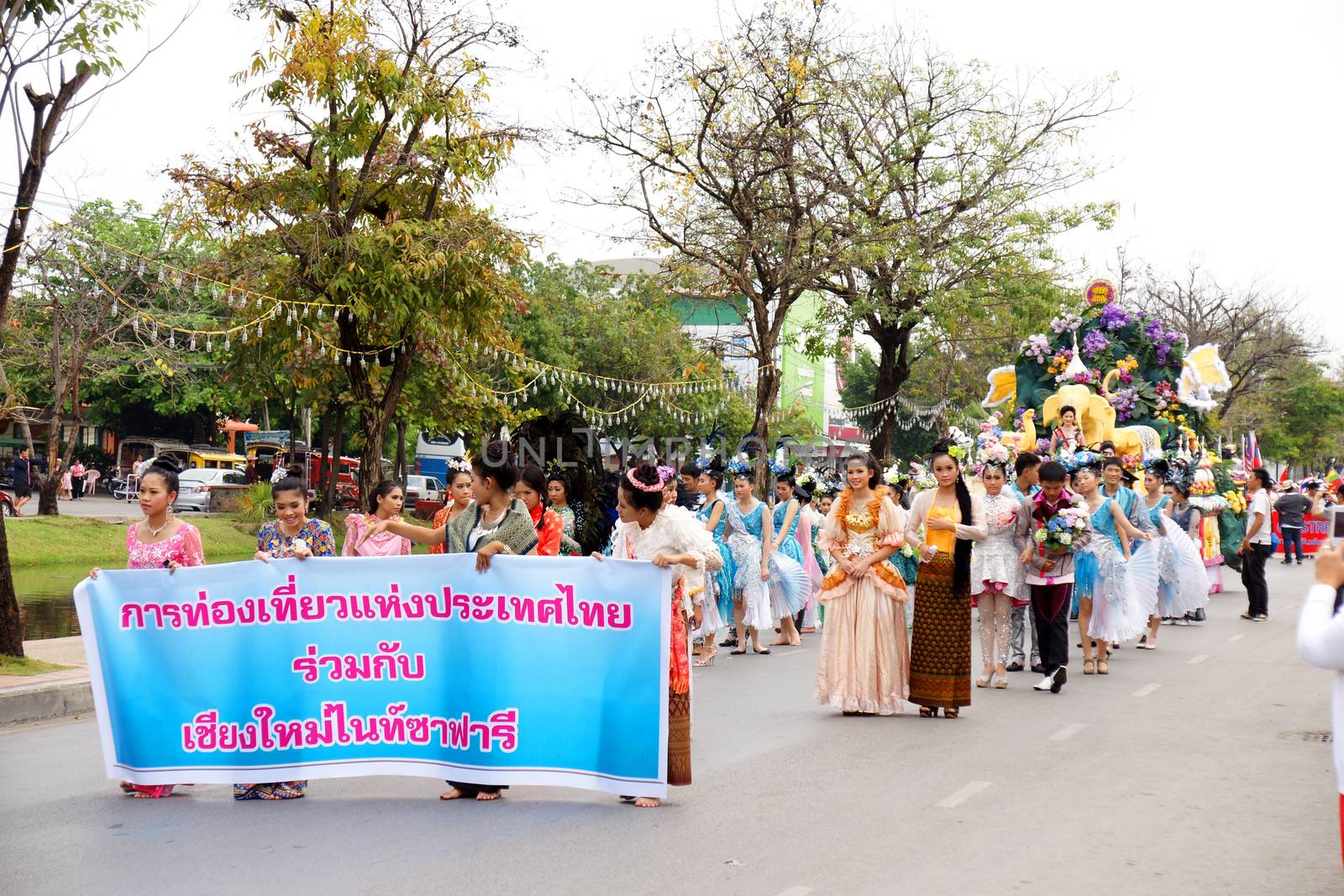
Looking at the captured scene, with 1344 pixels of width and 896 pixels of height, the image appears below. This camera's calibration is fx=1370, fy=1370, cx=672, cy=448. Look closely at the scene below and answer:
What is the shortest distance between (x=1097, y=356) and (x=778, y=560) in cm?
1146

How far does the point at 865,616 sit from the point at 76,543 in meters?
19.2

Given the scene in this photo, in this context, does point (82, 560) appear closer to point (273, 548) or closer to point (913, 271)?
point (913, 271)

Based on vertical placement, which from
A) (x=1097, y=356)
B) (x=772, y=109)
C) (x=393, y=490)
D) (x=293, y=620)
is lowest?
(x=293, y=620)

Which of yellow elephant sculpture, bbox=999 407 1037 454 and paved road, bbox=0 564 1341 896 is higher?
yellow elephant sculpture, bbox=999 407 1037 454

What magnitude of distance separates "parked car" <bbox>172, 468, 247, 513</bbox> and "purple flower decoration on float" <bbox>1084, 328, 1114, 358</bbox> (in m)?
21.8

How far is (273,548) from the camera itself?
6.82 meters

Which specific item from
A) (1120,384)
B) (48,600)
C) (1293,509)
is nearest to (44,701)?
(48,600)

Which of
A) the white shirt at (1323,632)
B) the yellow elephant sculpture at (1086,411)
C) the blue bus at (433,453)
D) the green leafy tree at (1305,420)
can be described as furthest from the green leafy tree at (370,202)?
the green leafy tree at (1305,420)

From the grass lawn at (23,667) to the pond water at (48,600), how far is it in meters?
0.56

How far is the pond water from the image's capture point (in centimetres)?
1427

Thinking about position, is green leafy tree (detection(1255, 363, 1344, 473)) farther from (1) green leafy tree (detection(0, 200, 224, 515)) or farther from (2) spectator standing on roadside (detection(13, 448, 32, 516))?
(2) spectator standing on roadside (detection(13, 448, 32, 516))

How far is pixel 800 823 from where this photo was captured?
→ 6141mm

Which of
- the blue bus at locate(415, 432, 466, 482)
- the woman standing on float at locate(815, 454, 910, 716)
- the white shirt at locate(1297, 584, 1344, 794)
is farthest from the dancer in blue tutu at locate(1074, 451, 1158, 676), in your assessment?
the blue bus at locate(415, 432, 466, 482)

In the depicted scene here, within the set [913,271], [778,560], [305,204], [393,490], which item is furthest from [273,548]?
[913,271]
